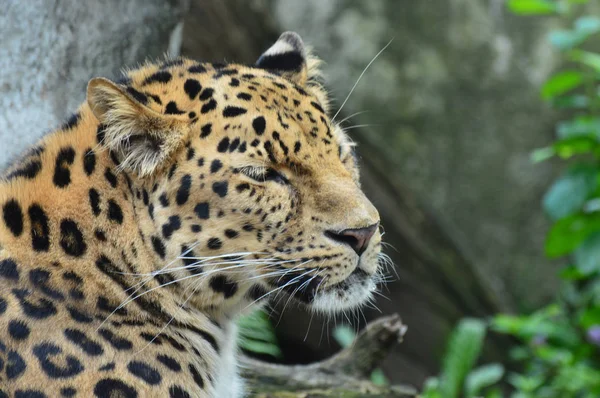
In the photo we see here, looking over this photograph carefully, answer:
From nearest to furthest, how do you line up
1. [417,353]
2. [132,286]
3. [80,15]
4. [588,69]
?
[132,286], [80,15], [417,353], [588,69]

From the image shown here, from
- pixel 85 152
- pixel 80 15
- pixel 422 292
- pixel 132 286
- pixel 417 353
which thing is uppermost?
pixel 80 15

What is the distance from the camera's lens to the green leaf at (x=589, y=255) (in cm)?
725

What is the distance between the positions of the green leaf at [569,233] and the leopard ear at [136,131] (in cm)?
486

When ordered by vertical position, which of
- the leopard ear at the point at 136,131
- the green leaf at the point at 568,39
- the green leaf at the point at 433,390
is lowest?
the green leaf at the point at 433,390

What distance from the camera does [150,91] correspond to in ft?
14.0

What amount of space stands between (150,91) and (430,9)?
9.07 m

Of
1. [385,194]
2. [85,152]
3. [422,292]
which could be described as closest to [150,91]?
[85,152]

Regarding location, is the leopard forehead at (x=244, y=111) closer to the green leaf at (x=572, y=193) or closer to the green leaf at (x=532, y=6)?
the green leaf at (x=572, y=193)

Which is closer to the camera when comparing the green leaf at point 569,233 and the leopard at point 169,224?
the leopard at point 169,224

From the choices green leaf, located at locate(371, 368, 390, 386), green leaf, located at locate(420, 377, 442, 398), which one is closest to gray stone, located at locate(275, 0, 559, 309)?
green leaf, located at locate(371, 368, 390, 386)

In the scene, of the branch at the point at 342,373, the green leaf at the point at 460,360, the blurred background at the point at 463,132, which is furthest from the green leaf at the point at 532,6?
the branch at the point at 342,373

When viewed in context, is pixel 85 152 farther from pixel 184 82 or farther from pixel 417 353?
pixel 417 353

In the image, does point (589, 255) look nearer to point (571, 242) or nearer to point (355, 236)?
point (571, 242)

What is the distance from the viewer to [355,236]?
4.07 metres
